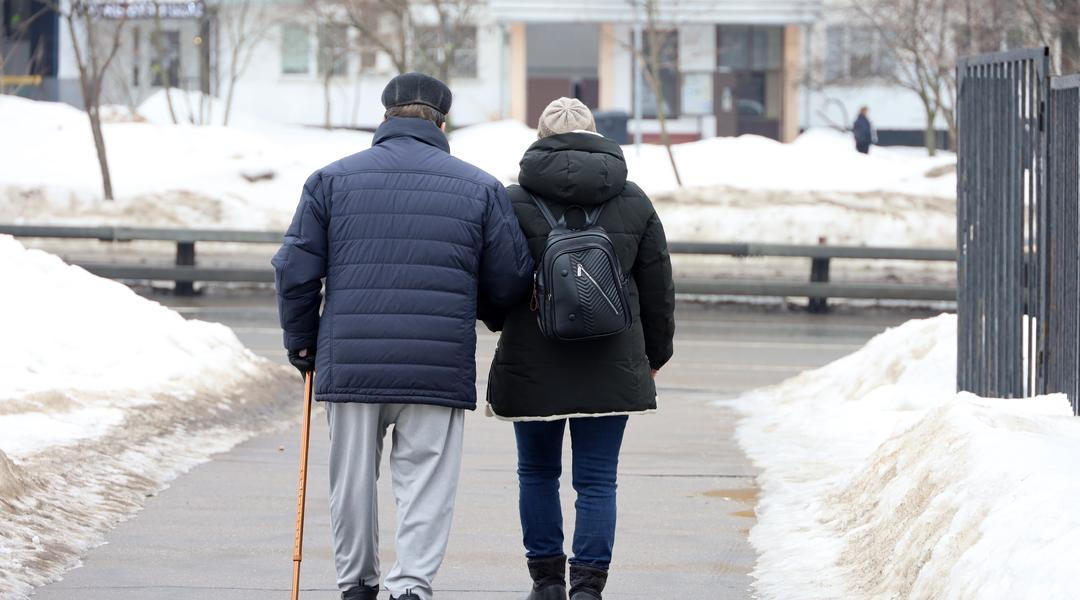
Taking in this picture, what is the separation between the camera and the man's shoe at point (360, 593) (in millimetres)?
5391

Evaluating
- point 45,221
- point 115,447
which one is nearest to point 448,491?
point 115,447

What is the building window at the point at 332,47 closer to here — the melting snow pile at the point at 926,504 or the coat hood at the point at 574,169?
the melting snow pile at the point at 926,504

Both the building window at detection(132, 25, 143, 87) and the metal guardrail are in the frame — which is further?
the building window at detection(132, 25, 143, 87)

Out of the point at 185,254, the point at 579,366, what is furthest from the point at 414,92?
the point at 185,254

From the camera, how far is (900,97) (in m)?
49.3

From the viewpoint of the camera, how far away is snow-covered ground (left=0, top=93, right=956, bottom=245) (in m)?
24.0

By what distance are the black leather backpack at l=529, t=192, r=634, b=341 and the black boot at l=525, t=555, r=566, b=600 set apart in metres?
0.82

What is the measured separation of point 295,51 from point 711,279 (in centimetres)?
3196

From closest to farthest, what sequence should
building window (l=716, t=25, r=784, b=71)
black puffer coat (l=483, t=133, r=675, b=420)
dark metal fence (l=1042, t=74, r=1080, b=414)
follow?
black puffer coat (l=483, t=133, r=675, b=420)
dark metal fence (l=1042, t=74, r=1080, b=414)
building window (l=716, t=25, r=784, b=71)

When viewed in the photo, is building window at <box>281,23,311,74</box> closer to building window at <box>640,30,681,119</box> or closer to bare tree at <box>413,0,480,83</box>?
bare tree at <box>413,0,480,83</box>

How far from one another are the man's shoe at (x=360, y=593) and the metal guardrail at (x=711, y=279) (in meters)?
14.1

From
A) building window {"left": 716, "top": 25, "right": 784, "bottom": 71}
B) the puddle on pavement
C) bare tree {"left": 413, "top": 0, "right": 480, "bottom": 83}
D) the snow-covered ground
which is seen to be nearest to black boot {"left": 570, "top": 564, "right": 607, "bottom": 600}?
the puddle on pavement

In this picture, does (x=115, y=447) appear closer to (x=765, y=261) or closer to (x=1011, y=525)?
(x=1011, y=525)

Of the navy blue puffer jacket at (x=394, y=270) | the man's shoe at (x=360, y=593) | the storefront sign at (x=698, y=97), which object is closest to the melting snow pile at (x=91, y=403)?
the man's shoe at (x=360, y=593)
